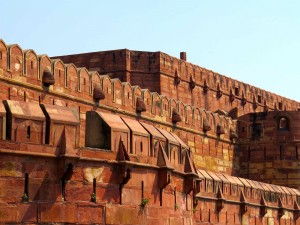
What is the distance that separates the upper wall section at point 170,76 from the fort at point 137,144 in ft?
0.21

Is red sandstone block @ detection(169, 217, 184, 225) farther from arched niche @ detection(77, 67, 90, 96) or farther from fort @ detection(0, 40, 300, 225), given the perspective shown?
arched niche @ detection(77, 67, 90, 96)

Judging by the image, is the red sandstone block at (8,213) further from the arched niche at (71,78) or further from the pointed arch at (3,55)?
the arched niche at (71,78)

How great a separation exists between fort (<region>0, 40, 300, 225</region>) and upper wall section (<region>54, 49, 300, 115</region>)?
0.21 feet

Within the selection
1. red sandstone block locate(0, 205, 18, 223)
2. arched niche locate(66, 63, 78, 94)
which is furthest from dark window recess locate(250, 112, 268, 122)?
red sandstone block locate(0, 205, 18, 223)

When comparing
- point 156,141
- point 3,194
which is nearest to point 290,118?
point 156,141

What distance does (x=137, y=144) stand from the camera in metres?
12.7

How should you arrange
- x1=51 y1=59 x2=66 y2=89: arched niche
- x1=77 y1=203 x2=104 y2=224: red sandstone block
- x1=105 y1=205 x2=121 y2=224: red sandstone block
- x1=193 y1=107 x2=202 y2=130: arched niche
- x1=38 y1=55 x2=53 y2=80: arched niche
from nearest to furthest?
x1=77 y1=203 x2=104 y2=224: red sandstone block
x1=105 y1=205 x2=121 y2=224: red sandstone block
x1=38 y1=55 x2=53 y2=80: arched niche
x1=51 y1=59 x2=66 y2=89: arched niche
x1=193 y1=107 x2=202 y2=130: arched niche

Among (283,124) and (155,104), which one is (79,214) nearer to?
(155,104)

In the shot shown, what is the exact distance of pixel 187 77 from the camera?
46.0m

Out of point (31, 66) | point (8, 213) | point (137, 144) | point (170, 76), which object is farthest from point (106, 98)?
point (8, 213)

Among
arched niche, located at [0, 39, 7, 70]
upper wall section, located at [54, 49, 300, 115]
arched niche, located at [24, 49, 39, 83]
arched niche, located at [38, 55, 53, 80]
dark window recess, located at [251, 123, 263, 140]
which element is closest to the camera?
arched niche, located at [0, 39, 7, 70]

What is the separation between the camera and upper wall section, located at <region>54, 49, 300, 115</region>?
141 feet

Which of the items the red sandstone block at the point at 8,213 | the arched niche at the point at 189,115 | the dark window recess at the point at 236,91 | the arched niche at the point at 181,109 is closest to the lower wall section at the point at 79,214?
the red sandstone block at the point at 8,213

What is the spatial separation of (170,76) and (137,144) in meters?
31.8
